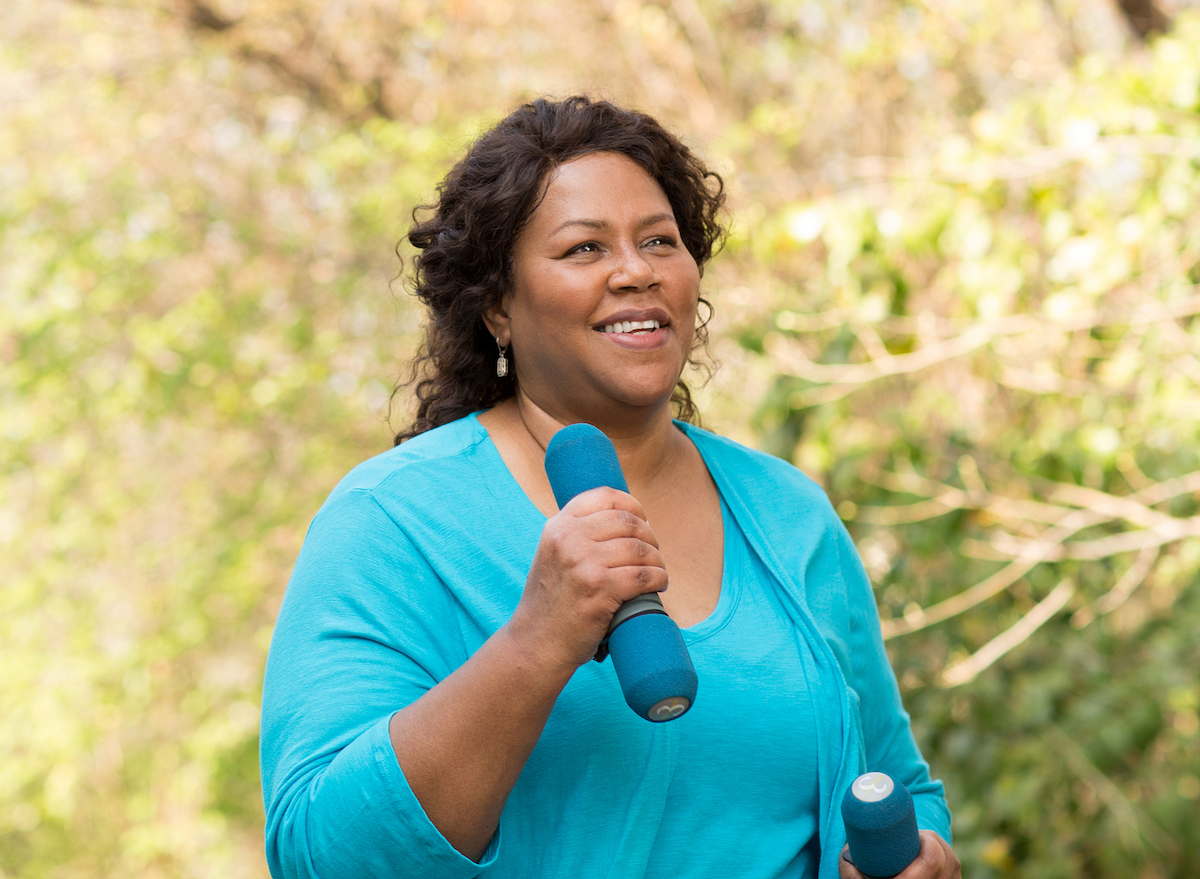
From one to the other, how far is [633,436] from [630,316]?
195 millimetres

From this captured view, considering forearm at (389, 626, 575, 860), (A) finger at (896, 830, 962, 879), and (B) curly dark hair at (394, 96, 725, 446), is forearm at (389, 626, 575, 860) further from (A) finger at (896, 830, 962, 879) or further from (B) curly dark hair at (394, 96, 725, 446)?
(B) curly dark hair at (394, 96, 725, 446)

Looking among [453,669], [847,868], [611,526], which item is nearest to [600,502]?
[611,526]

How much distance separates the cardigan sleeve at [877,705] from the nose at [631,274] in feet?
1.62

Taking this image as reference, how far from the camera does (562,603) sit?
111cm

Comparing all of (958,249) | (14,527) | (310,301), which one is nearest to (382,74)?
(310,301)

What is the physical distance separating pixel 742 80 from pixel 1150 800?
12.2 feet

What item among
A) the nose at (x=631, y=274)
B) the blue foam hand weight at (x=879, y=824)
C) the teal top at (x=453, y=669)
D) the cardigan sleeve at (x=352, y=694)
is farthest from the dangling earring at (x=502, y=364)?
the blue foam hand weight at (x=879, y=824)

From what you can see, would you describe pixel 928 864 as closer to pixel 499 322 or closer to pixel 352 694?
pixel 352 694

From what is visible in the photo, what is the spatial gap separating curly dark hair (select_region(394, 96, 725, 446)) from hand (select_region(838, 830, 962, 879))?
0.84 meters

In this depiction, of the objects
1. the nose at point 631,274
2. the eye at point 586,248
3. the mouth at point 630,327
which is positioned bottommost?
the mouth at point 630,327

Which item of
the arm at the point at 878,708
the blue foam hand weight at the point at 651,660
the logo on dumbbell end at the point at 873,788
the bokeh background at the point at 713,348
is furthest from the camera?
the bokeh background at the point at 713,348

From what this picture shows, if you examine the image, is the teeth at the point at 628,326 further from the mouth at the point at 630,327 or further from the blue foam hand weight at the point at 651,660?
the blue foam hand weight at the point at 651,660

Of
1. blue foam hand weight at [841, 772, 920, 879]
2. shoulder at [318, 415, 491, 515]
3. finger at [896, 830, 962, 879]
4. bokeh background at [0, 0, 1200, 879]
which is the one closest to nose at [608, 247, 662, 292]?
shoulder at [318, 415, 491, 515]

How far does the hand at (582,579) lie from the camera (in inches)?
43.6
